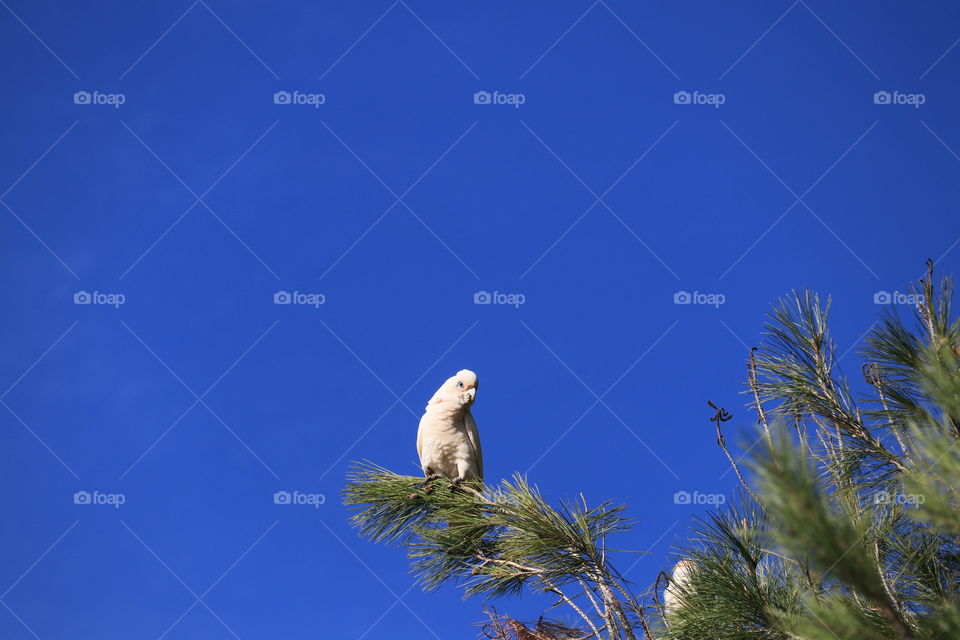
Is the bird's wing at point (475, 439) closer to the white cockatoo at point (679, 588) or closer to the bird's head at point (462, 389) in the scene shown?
the bird's head at point (462, 389)

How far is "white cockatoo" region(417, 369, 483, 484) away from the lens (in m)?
5.12

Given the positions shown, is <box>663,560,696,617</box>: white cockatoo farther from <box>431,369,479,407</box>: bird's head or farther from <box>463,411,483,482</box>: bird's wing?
Result: <box>431,369,479,407</box>: bird's head

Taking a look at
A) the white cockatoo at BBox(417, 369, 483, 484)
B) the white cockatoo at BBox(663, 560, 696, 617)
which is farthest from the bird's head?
the white cockatoo at BBox(663, 560, 696, 617)

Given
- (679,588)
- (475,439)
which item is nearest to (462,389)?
(475,439)

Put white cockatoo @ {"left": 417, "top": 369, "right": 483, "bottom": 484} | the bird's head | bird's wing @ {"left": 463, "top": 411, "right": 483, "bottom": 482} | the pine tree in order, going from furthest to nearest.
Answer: the bird's head, bird's wing @ {"left": 463, "top": 411, "right": 483, "bottom": 482}, white cockatoo @ {"left": 417, "top": 369, "right": 483, "bottom": 484}, the pine tree

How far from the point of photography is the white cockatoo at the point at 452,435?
5.12m

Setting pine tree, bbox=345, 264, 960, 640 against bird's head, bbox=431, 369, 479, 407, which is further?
bird's head, bbox=431, 369, 479, 407

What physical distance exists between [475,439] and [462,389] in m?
0.33

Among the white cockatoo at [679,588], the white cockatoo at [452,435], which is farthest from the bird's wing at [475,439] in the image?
the white cockatoo at [679,588]

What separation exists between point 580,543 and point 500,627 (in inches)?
23.7

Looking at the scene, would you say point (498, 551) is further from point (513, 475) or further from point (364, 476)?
point (364, 476)

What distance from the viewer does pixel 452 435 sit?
5.22m

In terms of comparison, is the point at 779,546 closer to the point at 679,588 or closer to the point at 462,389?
the point at 679,588

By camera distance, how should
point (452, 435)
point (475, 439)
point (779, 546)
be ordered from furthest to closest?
1. point (475, 439)
2. point (452, 435)
3. point (779, 546)
